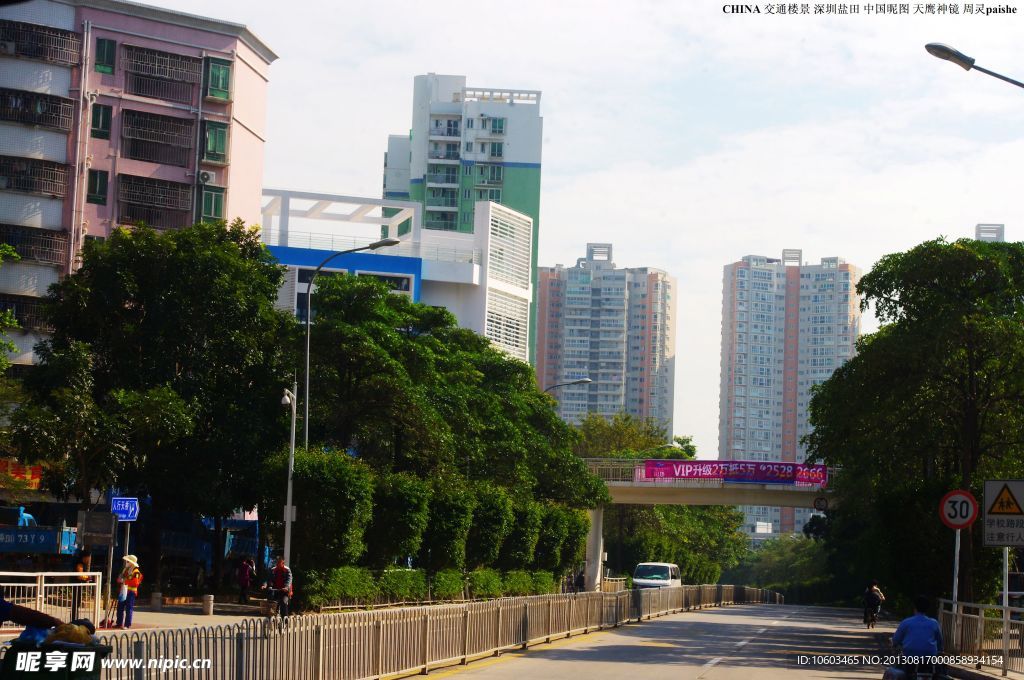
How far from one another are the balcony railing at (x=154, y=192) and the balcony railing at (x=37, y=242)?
3.79 m

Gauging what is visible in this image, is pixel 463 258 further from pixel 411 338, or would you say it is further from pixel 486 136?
pixel 411 338

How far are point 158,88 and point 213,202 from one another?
5.47 meters

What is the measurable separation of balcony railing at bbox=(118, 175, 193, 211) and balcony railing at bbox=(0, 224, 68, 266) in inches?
149

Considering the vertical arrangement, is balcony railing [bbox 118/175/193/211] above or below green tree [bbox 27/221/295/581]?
above

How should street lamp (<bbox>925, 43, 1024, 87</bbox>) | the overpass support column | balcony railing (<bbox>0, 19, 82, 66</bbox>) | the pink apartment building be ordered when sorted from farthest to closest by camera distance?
the overpass support column → the pink apartment building → balcony railing (<bbox>0, 19, 82, 66</bbox>) → street lamp (<bbox>925, 43, 1024, 87</bbox>)

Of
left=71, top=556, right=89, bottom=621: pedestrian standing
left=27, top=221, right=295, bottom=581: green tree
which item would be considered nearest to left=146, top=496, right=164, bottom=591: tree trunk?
left=27, top=221, right=295, bottom=581: green tree

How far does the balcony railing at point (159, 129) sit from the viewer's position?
193 ft

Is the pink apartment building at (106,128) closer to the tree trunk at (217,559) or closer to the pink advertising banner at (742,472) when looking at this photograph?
the tree trunk at (217,559)

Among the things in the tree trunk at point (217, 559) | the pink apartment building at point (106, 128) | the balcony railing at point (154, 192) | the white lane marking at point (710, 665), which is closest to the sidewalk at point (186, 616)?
the tree trunk at point (217, 559)

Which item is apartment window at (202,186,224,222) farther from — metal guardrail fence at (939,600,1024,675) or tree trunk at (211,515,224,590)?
metal guardrail fence at (939,600,1024,675)

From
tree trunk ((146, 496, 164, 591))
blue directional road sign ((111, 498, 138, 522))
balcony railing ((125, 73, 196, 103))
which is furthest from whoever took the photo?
balcony railing ((125, 73, 196, 103))

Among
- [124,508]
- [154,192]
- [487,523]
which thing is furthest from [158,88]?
[124,508]

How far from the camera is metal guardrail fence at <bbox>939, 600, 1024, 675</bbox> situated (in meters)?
21.8

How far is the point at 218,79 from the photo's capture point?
2384 inches
